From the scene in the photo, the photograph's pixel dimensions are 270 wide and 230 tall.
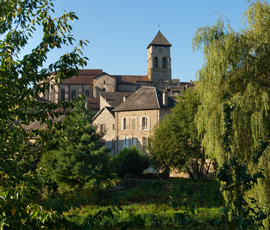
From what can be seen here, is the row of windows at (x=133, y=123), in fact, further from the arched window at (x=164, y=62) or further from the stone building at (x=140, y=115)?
the arched window at (x=164, y=62)

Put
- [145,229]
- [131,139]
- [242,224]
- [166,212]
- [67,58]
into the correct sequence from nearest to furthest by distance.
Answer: [242,224]
[67,58]
[145,229]
[166,212]
[131,139]

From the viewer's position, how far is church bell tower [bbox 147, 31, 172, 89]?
68125 mm

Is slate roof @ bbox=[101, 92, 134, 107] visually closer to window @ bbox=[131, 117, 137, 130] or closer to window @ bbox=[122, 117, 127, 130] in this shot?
window @ bbox=[122, 117, 127, 130]

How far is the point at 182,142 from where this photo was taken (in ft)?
67.4

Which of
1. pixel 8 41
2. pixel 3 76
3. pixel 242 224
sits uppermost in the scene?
pixel 8 41

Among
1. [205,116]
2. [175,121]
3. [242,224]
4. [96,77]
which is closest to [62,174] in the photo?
[175,121]

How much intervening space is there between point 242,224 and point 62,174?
1594 cm

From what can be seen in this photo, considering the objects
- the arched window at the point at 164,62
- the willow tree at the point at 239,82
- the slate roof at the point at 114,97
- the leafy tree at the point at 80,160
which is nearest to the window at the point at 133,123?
the slate roof at the point at 114,97

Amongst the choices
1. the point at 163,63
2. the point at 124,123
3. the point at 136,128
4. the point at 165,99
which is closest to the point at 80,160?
the point at 136,128

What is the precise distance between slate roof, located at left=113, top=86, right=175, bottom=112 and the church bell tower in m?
38.1

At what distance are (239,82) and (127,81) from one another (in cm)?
5441

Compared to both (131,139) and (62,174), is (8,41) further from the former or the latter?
(131,139)

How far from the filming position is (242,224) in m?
3.46

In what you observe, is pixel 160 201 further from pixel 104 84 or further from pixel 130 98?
pixel 104 84
